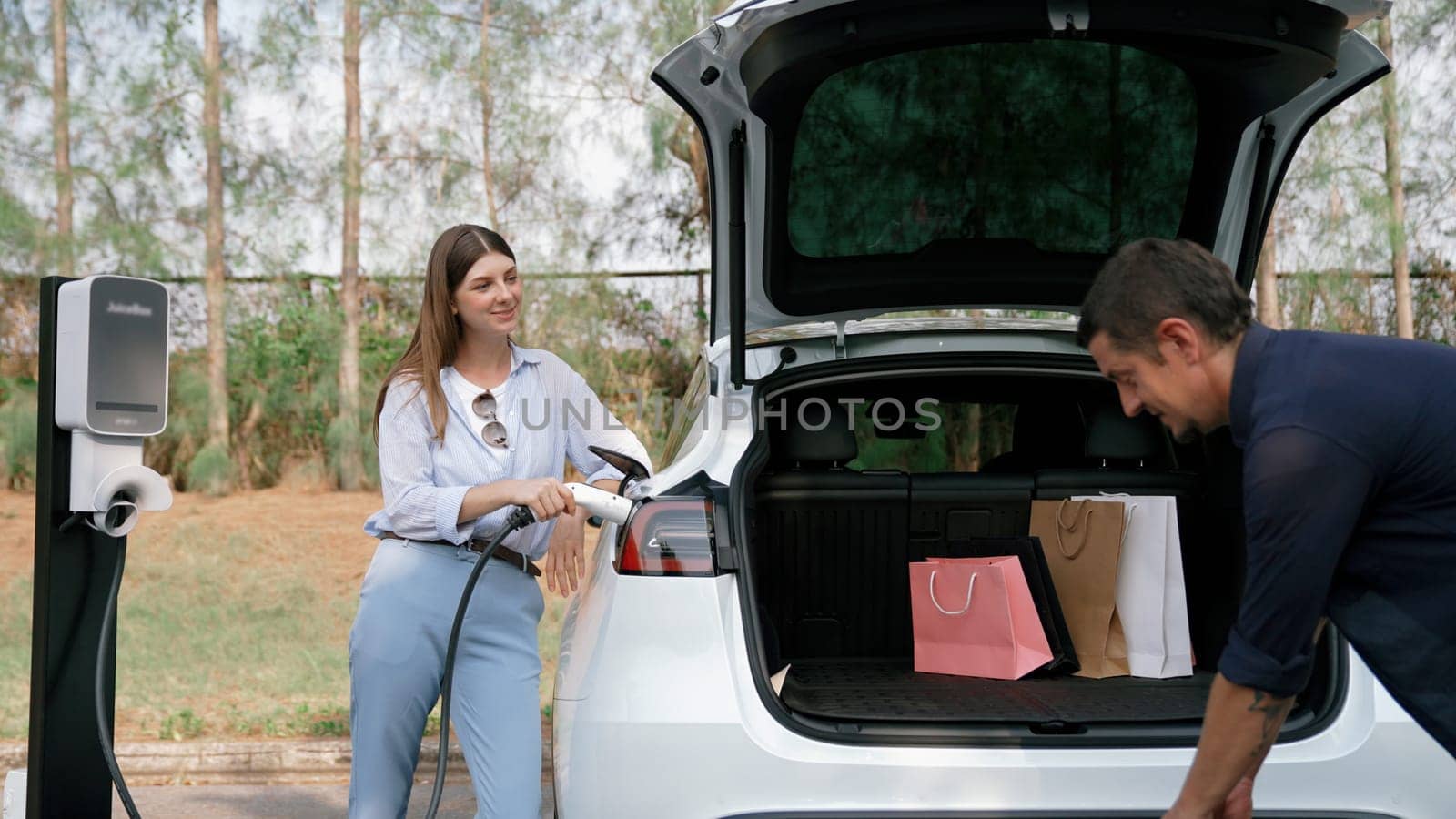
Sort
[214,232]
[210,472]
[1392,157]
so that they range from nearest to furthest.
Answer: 1. [1392,157]
2. [210,472]
3. [214,232]

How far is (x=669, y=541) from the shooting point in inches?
96.9

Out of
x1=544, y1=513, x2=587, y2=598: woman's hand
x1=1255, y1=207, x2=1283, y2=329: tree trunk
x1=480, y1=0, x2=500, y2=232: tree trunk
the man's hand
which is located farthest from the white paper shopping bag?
x1=480, y1=0, x2=500, y2=232: tree trunk

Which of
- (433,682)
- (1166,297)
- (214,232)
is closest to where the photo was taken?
(1166,297)

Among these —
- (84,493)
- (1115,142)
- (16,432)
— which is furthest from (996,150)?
(16,432)

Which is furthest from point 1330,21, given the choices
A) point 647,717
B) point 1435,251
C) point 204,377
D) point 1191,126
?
point 204,377

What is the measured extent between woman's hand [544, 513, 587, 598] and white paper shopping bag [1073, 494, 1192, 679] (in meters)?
1.36

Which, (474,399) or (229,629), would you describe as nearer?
(474,399)

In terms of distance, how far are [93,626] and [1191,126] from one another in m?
3.00

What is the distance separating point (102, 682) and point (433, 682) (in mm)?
806

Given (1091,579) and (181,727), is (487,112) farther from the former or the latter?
(1091,579)

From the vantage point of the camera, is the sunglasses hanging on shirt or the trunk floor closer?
the trunk floor

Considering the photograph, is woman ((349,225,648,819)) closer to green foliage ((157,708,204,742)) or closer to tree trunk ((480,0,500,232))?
green foliage ((157,708,204,742))

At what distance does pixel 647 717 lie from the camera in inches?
87.5

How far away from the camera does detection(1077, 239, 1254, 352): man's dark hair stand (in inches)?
66.8
